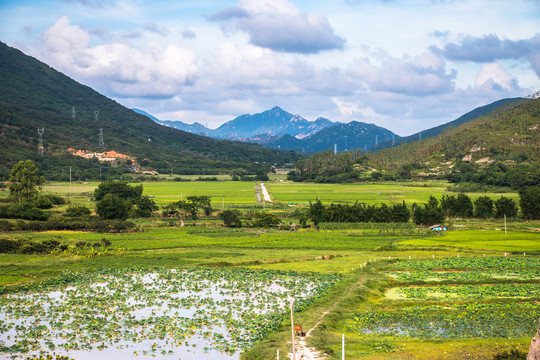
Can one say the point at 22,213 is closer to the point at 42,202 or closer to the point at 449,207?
the point at 42,202

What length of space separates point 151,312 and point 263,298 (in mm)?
6575

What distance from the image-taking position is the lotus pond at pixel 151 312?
2080 cm

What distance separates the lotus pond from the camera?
20.8 m

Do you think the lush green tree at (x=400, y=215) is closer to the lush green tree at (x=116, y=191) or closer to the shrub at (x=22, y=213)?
the lush green tree at (x=116, y=191)

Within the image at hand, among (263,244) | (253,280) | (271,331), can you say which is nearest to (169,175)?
(263,244)

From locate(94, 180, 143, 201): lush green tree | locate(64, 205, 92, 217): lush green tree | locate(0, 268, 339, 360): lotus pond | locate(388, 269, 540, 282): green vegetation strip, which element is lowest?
locate(388, 269, 540, 282): green vegetation strip

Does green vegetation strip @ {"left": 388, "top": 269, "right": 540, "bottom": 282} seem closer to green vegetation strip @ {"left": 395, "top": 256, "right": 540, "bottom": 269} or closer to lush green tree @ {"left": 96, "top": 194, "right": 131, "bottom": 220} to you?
green vegetation strip @ {"left": 395, "top": 256, "right": 540, "bottom": 269}

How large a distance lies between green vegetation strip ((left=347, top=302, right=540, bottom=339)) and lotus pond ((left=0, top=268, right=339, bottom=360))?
14.0 feet

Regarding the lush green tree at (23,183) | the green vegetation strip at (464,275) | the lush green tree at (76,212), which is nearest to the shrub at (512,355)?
the green vegetation strip at (464,275)

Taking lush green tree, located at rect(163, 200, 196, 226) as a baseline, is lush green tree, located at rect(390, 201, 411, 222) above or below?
below

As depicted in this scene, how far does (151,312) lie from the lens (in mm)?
25969

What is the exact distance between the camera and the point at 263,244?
52.3 m

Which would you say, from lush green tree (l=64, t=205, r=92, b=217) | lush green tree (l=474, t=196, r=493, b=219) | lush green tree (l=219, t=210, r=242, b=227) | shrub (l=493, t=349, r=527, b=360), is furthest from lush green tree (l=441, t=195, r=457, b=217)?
shrub (l=493, t=349, r=527, b=360)

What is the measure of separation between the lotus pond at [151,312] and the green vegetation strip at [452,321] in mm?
4261
